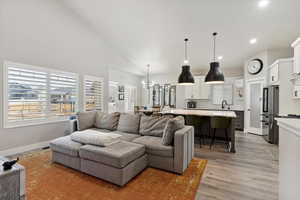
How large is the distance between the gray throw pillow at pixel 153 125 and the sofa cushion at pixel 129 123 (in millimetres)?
135

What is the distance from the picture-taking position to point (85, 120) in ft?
12.2

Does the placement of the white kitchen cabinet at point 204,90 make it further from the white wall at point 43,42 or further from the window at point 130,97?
the white wall at point 43,42

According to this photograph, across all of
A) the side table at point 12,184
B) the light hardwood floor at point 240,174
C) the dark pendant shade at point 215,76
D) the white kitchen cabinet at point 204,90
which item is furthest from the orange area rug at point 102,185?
the white kitchen cabinet at point 204,90

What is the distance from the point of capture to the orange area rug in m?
1.96

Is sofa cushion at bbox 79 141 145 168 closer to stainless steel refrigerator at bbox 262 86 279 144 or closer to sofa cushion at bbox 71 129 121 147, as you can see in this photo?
sofa cushion at bbox 71 129 121 147

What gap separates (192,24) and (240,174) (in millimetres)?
3700

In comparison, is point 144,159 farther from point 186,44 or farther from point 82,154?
point 186,44

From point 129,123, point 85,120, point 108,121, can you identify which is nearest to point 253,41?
point 129,123

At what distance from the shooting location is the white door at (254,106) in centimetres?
533

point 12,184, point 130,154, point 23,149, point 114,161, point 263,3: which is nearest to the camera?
point 12,184

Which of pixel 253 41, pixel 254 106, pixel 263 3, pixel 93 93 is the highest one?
pixel 263 3

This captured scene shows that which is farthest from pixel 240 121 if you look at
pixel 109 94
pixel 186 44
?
pixel 109 94

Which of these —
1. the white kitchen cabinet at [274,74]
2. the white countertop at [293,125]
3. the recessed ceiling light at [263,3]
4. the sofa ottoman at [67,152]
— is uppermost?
the recessed ceiling light at [263,3]

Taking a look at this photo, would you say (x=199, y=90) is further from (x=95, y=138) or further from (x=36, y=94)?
(x=36, y=94)
